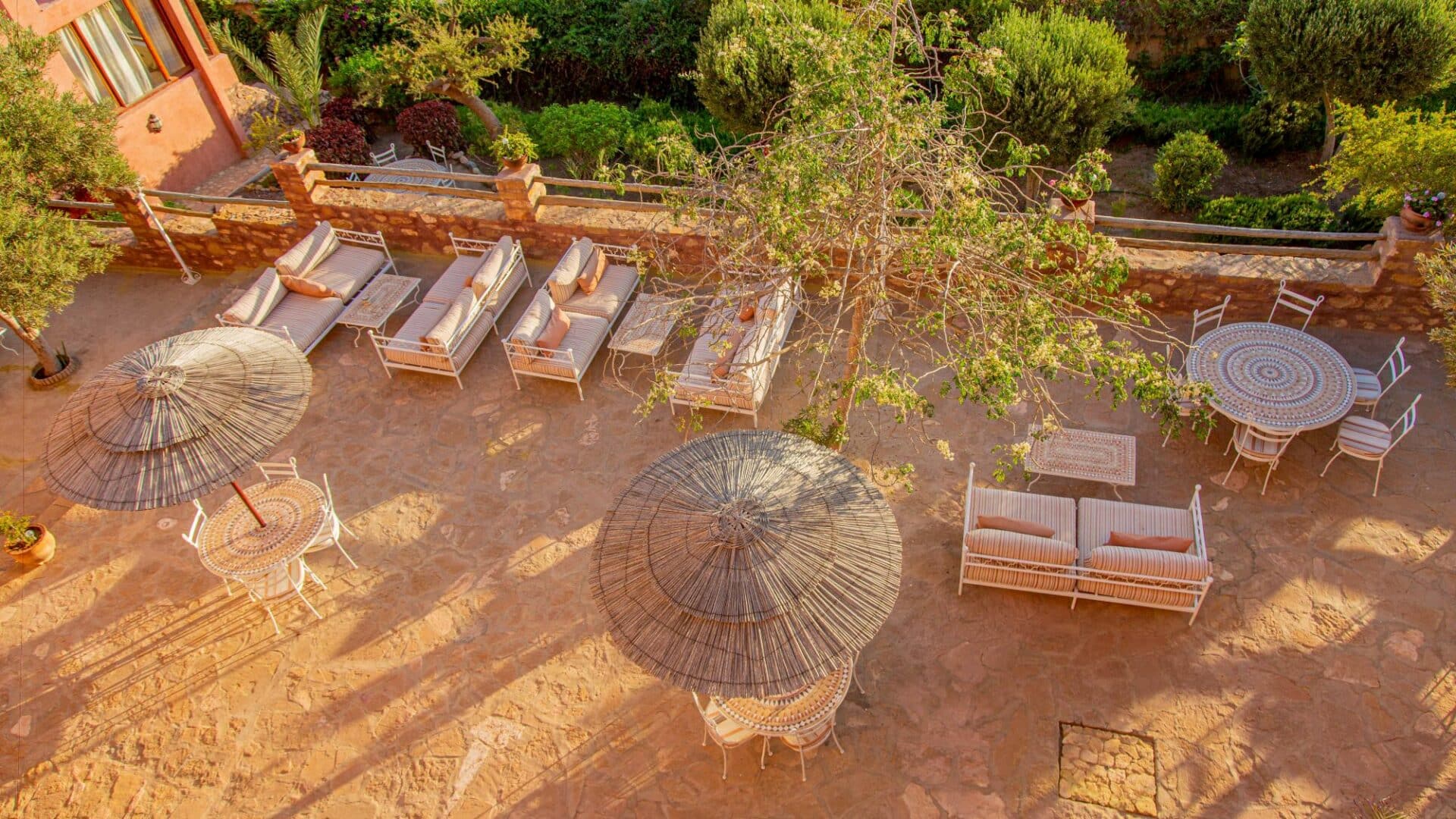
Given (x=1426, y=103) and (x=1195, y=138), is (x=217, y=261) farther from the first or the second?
(x=1426, y=103)

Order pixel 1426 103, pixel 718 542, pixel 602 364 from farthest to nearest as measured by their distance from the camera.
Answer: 1. pixel 1426 103
2. pixel 602 364
3. pixel 718 542

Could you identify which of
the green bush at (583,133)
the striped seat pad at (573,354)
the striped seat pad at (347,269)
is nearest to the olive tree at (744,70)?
the green bush at (583,133)

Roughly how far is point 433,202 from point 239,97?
8463 mm

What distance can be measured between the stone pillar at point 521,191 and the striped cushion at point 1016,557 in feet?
24.0

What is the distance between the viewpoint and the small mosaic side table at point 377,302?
10.9 m

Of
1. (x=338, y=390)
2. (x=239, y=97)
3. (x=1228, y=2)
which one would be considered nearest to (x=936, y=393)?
(x=338, y=390)

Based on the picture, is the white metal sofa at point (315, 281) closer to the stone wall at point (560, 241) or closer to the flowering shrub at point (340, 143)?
the stone wall at point (560, 241)

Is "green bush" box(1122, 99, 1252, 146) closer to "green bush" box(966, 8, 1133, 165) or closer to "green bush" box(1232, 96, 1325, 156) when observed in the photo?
"green bush" box(1232, 96, 1325, 156)

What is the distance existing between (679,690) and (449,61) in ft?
39.3

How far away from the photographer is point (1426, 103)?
1385 cm

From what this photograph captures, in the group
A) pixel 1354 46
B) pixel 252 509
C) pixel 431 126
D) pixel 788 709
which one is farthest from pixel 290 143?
pixel 1354 46

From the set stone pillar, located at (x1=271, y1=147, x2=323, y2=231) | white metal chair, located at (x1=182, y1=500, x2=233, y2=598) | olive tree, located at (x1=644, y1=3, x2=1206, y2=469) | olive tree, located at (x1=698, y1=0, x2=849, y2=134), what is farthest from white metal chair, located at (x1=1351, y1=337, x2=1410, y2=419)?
stone pillar, located at (x1=271, y1=147, x2=323, y2=231)

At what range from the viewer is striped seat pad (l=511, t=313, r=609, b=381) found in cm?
991

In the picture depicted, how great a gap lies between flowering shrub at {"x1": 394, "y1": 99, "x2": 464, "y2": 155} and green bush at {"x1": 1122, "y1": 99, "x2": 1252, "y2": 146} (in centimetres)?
1234
